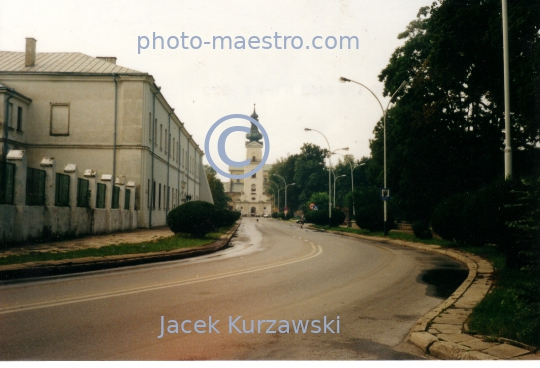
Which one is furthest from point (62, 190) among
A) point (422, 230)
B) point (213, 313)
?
point (422, 230)

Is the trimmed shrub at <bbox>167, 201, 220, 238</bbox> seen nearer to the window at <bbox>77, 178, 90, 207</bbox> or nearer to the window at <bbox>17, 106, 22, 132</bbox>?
the window at <bbox>77, 178, 90, 207</bbox>

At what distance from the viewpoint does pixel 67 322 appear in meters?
6.29

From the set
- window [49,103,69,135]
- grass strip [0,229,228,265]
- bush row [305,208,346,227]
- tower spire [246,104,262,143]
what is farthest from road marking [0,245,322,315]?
bush row [305,208,346,227]

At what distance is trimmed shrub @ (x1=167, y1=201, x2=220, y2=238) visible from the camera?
2094 cm

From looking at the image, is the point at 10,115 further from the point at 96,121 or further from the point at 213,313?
the point at 213,313

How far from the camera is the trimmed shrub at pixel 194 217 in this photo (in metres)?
20.9

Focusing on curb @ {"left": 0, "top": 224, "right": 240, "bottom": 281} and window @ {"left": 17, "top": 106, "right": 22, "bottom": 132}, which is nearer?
curb @ {"left": 0, "top": 224, "right": 240, "bottom": 281}

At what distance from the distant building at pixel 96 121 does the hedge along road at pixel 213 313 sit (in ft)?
19.9

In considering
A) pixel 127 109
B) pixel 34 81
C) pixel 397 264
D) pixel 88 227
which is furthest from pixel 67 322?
pixel 34 81

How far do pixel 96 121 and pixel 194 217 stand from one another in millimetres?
5414

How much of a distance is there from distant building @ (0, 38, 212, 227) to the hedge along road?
608cm

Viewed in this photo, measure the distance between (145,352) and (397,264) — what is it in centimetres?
1047

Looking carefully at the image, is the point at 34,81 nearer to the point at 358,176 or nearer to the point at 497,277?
the point at 497,277

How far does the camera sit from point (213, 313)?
22.3ft
